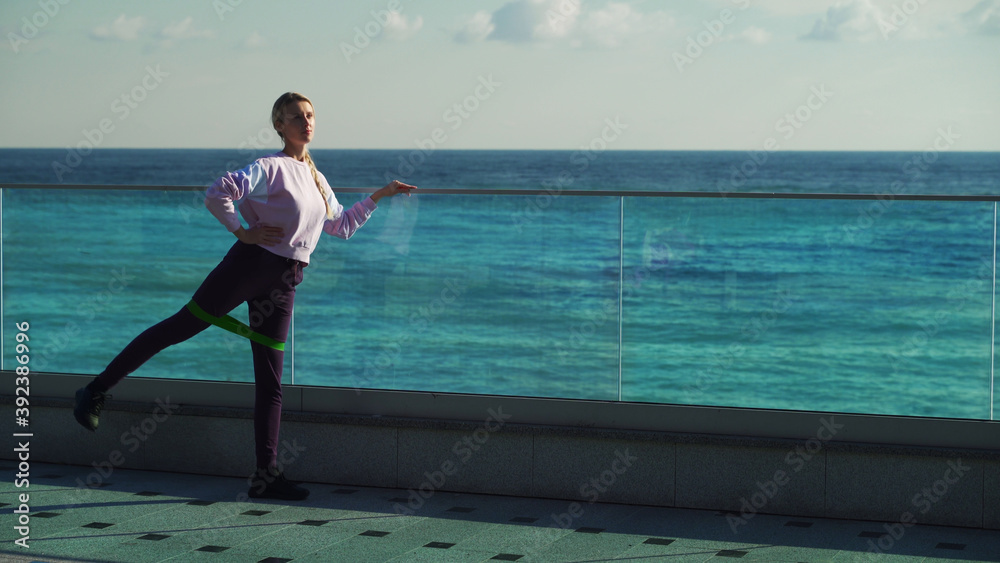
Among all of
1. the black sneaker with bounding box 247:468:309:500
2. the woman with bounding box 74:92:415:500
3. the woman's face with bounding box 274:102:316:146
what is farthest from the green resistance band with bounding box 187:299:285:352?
the woman's face with bounding box 274:102:316:146

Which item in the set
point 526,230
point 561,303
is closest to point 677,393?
point 561,303

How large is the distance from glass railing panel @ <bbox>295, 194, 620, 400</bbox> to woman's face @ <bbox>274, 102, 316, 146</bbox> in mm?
588

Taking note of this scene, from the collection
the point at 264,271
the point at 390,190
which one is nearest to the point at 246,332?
the point at 264,271

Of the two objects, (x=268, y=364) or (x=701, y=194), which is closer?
(x=268, y=364)

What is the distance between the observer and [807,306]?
454 centimetres

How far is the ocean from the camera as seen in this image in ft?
14.6

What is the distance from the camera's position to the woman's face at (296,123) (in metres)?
4.21

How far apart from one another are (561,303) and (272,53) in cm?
4187

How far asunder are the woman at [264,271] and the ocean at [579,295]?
54 centimetres

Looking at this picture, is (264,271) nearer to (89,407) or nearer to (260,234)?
(260,234)

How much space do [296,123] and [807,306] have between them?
201 centimetres

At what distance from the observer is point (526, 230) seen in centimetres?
470

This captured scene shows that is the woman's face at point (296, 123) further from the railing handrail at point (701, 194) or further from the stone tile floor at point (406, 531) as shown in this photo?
the stone tile floor at point (406, 531)

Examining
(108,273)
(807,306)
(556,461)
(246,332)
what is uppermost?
(108,273)
